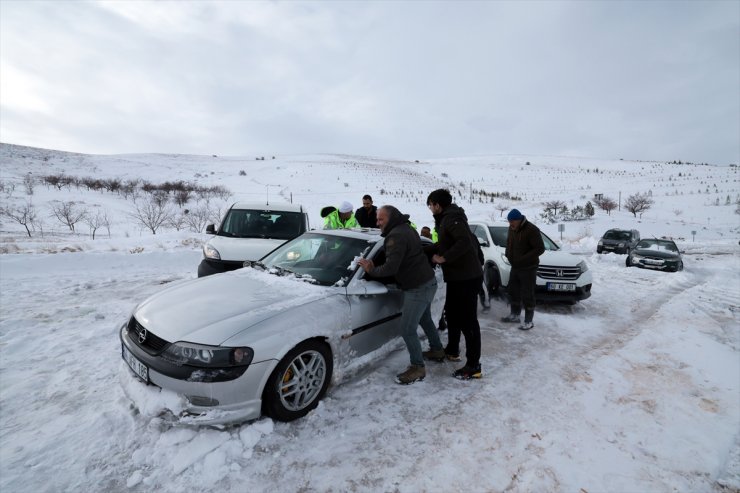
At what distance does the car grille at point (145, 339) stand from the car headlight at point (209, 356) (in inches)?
6.0

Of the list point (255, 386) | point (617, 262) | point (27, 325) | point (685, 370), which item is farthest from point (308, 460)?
point (617, 262)

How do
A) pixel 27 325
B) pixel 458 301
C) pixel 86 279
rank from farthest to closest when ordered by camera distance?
1. pixel 86 279
2. pixel 27 325
3. pixel 458 301

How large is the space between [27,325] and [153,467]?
387 centimetres

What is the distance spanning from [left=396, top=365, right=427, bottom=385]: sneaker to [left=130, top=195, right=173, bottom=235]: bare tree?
1606 cm

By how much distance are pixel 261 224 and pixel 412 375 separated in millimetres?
4348

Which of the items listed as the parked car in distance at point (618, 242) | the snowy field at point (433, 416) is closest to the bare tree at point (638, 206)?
the parked car in distance at point (618, 242)

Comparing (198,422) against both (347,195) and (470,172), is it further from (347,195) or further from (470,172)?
(470,172)

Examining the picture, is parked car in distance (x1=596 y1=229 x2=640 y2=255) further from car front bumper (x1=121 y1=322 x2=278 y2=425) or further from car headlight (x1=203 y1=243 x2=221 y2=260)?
car front bumper (x1=121 y1=322 x2=278 y2=425)

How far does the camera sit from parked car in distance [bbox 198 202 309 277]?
5.46m

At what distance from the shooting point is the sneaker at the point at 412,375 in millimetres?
3498

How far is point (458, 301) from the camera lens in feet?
12.7

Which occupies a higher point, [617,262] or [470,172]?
[470,172]

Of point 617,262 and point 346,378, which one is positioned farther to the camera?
point 617,262

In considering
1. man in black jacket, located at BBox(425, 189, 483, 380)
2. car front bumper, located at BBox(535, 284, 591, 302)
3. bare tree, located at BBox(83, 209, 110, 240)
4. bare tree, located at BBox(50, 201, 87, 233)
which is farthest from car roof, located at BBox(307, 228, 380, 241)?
bare tree, located at BBox(50, 201, 87, 233)
